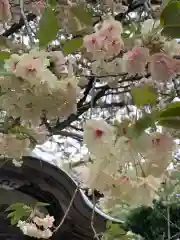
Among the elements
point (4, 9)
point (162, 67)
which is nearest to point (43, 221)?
point (4, 9)

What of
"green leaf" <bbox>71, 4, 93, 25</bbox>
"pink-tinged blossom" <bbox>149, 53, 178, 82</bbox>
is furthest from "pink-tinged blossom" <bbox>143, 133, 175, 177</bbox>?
"green leaf" <bbox>71, 4, 93, 25</bbox>

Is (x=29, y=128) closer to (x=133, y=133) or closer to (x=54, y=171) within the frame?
(x=133, y=133)

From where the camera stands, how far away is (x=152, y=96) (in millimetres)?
713

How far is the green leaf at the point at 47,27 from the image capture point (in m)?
0.80

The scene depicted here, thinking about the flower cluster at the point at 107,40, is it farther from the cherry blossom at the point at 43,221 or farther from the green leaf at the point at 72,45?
the cherry blossom at the point at 43,221

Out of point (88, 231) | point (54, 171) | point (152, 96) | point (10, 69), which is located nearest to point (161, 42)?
point (152, 96)

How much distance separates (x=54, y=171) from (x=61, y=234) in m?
0.70

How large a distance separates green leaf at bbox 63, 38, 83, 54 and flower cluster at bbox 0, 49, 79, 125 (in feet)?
0.19

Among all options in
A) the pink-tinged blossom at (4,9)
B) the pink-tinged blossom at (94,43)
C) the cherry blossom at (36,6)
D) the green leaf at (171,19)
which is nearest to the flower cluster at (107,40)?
the pink-tinged blossom at (94,43)

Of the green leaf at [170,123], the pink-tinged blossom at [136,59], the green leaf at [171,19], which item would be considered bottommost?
the green leaf at [170,123]

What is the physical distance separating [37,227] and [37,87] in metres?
1.21

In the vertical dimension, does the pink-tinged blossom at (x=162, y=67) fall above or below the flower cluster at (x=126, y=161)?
above

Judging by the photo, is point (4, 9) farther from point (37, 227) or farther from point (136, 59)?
point (37, 227)

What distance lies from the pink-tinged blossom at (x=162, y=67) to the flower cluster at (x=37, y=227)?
1.13m
